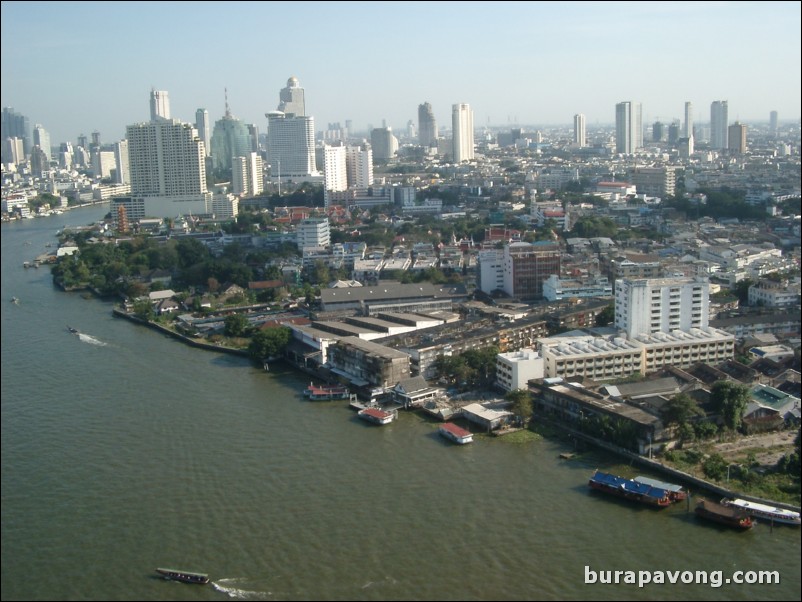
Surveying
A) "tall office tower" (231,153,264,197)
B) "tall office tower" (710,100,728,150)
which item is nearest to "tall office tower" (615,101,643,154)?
"tall office tower" (710,100,728,150)

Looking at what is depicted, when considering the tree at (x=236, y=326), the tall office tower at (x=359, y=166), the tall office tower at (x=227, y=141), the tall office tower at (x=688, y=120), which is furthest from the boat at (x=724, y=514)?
the tall office tower at (x=688, y=120)

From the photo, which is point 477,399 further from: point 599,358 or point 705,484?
point 705,484

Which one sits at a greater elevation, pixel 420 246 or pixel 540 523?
pixel 420 246

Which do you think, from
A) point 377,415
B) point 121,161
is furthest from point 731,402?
point 121,161

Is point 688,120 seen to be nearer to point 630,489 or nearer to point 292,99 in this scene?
→ point 292,99

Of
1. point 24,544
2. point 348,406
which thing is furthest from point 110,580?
point 348,406
